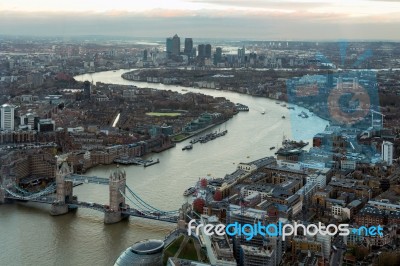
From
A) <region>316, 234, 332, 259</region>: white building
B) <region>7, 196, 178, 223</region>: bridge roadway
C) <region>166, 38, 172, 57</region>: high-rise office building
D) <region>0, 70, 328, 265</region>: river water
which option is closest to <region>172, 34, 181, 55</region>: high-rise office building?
<region>166, 38, 172, 57</region>: high-rise office building

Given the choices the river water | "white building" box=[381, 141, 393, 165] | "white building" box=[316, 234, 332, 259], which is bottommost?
the river water

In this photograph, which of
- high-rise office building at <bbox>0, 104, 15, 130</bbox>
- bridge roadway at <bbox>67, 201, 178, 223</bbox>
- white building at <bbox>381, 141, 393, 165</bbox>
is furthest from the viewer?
high-rise office building at <bbox>0, 104, 15, 130</bbox>

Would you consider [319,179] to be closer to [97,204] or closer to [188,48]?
[97,204]

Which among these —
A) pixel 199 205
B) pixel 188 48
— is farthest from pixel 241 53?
pixel 199 205

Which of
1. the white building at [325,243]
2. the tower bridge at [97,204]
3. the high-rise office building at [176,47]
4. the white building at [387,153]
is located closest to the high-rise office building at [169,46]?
the high-rise office building at [176,47]

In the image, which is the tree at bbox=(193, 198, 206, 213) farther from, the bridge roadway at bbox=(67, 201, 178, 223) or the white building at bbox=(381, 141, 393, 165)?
the white building at bbox=(381, 141, 393, 165)

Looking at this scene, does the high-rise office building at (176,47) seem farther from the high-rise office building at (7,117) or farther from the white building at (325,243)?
the white building at (325,243)
